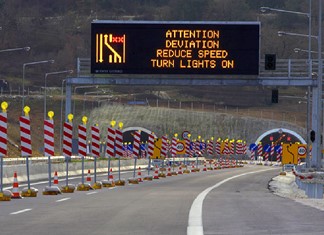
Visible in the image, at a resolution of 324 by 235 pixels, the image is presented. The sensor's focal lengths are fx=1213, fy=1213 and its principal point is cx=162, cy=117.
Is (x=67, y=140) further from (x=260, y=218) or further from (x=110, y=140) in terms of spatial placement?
(x=260, y=218)

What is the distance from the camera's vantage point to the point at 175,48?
61.4m

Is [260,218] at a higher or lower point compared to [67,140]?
higher

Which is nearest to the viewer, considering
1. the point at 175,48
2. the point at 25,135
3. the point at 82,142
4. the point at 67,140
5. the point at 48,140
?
the point at 25,135

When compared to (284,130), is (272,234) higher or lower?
higher

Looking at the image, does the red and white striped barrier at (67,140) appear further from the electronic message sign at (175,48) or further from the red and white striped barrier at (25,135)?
the electronic message sign at (175,48)

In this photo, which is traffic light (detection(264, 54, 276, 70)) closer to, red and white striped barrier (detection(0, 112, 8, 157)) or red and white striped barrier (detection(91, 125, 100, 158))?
red and white striped barrier (detection(91, 125, 100, 158))

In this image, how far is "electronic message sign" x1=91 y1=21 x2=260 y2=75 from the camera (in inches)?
2406

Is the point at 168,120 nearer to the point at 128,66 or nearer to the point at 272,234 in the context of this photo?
the point at 128,66

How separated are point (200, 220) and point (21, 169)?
2990 cm

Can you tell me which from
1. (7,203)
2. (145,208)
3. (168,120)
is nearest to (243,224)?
(145,208)

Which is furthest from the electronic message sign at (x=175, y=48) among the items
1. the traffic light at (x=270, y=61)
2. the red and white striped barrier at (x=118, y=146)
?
the red and white striped barrier at (x=118, y=146)

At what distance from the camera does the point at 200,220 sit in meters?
22.3

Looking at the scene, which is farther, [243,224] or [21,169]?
[21,169]

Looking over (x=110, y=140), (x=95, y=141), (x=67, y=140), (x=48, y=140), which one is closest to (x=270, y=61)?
(x=110, y=140)
